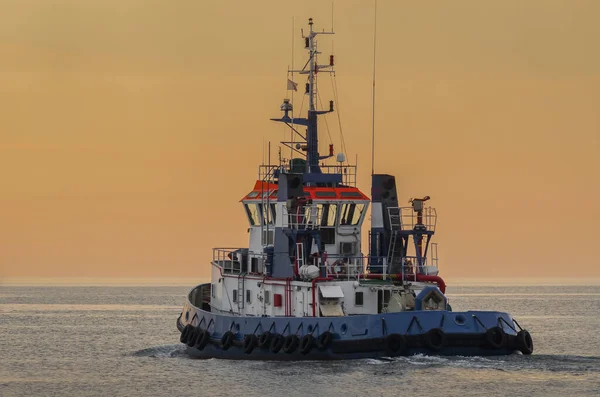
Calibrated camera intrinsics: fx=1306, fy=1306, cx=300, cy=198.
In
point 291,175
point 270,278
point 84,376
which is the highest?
point 291,175

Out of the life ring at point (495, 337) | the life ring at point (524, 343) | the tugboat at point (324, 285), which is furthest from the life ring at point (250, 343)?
the life ring at point (524, 343)

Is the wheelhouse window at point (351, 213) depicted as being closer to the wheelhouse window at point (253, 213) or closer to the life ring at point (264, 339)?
the wheelhouse window at point (253, 213)

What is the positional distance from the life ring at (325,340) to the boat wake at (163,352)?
11697 millimetres

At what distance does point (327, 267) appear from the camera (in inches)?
1879

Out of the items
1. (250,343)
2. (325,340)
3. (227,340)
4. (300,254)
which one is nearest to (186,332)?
(227,340)

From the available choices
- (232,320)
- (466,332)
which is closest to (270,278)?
(232,320)

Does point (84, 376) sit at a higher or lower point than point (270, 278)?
lower

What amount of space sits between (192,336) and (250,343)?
210 inches

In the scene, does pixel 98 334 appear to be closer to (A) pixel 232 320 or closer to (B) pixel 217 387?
(A) pixel 232 320

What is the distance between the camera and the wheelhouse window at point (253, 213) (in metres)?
52.3

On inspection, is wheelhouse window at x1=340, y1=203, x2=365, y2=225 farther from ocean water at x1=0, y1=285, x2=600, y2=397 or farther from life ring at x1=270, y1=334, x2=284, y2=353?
ocean water at x1=0, y1=285, x2=600, y2=397

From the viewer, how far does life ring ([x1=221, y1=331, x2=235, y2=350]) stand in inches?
1945

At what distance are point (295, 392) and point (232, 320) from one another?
7847 millimetres

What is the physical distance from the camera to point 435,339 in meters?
44.2
